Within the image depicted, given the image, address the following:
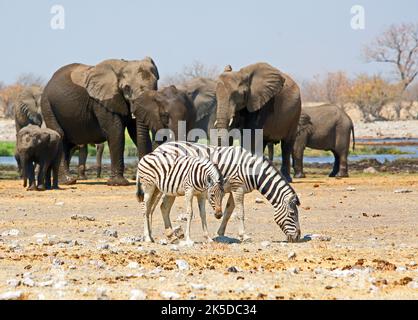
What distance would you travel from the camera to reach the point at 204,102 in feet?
91.0

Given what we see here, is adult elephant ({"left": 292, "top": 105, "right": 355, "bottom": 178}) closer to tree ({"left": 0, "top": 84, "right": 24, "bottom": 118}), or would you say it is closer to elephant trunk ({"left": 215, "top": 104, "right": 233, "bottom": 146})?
elephant trunk ({"left": 215, "top": 104, "right": 233, "bottom": 146})

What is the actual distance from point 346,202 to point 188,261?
8.20 m

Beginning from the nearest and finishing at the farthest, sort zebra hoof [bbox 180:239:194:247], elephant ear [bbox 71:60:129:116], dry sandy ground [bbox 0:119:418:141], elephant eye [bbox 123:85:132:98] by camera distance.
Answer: zebra hoof [bbox 180:239:194:247], elephant eye [bbox 123:85:132:98], elephant ear [bbox 71:60:129:116], dry sandy ground [bbox 0:119:418:141]

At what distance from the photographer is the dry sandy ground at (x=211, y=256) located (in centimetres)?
979

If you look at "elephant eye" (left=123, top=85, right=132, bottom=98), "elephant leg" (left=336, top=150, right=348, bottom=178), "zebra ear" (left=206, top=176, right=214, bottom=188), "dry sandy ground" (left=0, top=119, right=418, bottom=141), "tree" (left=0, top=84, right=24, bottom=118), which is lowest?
"tree" (left=0, top=84, right=24, bottom=118)

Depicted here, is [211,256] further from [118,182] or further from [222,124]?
[118,182]

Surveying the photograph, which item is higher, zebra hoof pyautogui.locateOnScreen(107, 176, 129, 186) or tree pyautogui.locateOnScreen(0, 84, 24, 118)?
zebra hoof pyautogui.locateOnScreen(107, 176, 129, 186)

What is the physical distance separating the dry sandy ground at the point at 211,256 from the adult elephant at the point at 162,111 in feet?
15.8

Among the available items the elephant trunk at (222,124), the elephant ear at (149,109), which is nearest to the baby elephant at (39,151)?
the elephant ear at (149,109)

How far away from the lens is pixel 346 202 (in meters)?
19.5

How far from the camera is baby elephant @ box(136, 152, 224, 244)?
13.0 meters

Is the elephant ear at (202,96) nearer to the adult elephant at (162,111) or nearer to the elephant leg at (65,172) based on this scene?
the adult elephant at (162,111)

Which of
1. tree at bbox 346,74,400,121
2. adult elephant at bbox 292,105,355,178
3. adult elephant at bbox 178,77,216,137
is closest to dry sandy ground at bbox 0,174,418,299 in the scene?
adult elephant at bbox 178,77,216,137
